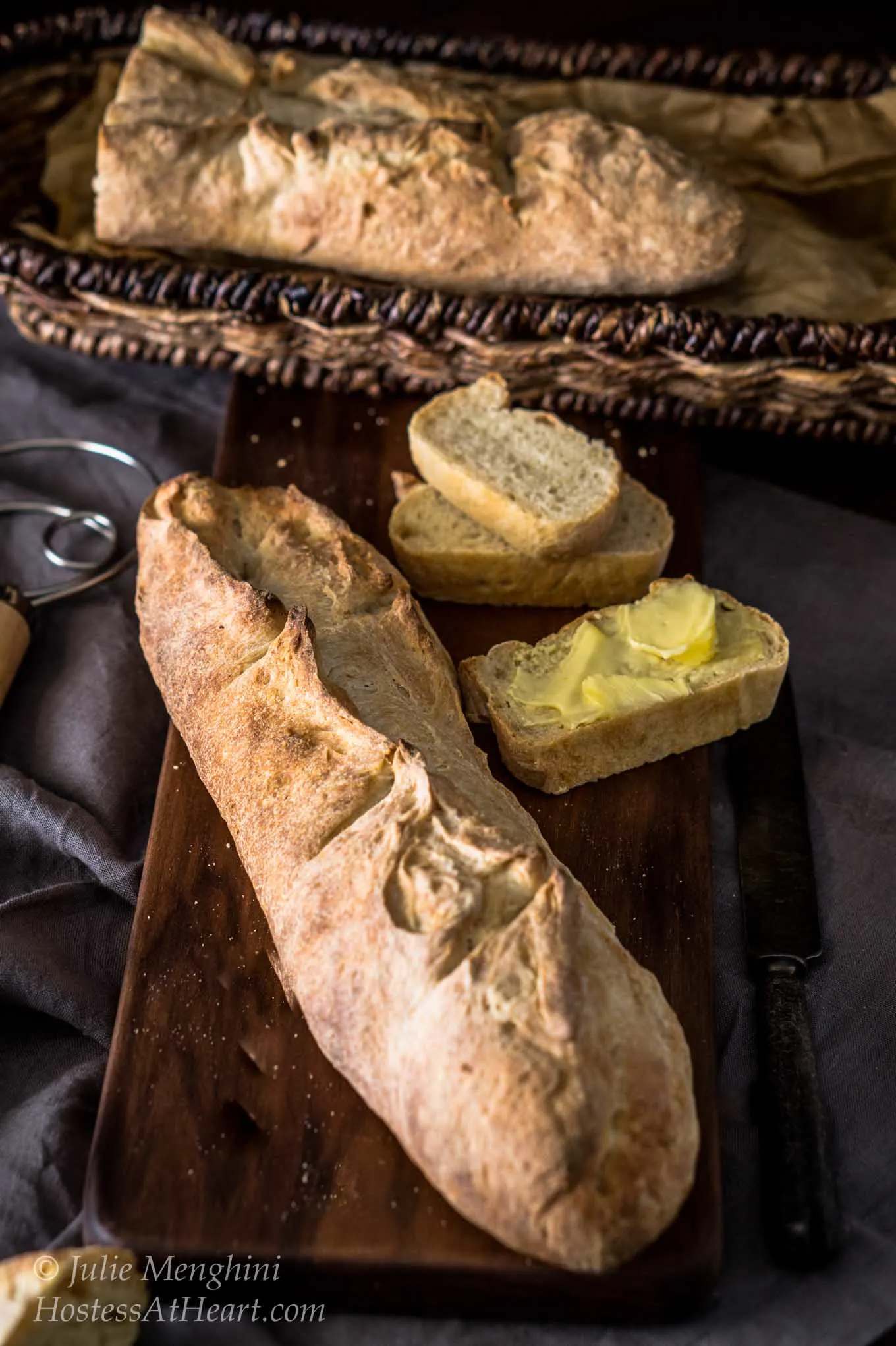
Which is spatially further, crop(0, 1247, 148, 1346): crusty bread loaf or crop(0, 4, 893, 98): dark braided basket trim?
crop(0, 4, 893, 98): dark braided basket trim

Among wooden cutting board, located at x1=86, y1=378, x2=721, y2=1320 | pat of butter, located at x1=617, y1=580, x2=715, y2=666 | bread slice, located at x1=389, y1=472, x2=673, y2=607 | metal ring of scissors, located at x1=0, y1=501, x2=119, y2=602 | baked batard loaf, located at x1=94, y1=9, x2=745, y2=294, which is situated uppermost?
baked batard loaf, located at x1=94, y1=9, x2=745, y2=294

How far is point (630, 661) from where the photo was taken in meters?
2.52

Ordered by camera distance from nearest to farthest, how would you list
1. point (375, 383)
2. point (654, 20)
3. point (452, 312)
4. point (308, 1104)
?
point (308, 1104) < point (452, 312) < point (375, 383) < point (654, 20)

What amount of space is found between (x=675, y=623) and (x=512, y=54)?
1.92m

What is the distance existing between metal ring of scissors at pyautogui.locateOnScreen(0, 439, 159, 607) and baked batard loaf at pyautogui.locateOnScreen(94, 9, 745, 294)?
1.69ft

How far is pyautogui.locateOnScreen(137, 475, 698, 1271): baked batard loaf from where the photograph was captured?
1.73 metres

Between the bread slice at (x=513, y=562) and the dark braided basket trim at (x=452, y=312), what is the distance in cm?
36

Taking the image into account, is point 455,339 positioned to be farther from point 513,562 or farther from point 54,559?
point 54,559

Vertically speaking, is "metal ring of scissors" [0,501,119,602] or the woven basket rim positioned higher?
the woven basket rim

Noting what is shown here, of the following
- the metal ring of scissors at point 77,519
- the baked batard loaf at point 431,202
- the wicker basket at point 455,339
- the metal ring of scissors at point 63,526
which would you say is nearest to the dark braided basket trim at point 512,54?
the wicker basket at point 455,339

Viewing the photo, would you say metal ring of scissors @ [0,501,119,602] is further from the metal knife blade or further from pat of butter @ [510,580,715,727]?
the metal knife blade

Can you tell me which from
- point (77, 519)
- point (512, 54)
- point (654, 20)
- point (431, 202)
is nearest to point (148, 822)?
point (77, 519)

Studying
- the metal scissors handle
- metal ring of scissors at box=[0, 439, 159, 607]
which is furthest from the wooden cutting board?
metal ring of scissors at box=[0, 439, 159, 607]

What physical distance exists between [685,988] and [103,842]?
1.12 metres
